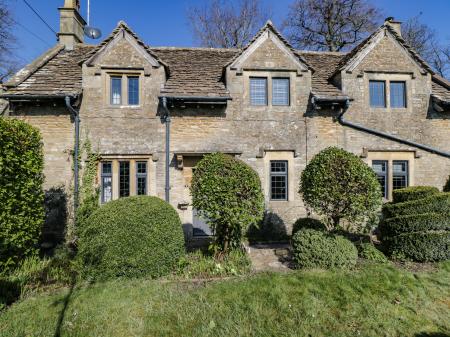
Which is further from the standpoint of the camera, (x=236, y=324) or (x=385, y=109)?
(x=385, y=109)


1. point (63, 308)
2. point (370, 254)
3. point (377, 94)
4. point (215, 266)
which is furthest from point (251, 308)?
point (377, 94)

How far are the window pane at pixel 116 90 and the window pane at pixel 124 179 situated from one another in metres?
2.53

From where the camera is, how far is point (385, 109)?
1184cm

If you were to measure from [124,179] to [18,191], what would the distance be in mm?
3976

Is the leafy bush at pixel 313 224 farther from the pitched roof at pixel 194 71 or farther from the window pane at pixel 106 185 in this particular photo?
the window pane at pixel 106 185

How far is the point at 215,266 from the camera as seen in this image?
280 inches

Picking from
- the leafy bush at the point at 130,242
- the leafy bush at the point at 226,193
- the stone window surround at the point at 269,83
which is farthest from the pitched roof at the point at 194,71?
the leafy bush at the point at 130,242

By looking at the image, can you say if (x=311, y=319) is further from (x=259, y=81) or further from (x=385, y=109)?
(x=385, y=109)

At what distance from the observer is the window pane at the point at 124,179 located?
10.9m

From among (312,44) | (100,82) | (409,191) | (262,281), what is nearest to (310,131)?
(409,191)

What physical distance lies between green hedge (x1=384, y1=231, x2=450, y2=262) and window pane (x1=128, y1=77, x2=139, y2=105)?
410 inches

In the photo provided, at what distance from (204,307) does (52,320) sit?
9.20ft

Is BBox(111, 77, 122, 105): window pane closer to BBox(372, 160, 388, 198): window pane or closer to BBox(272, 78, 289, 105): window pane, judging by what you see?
BBox(272, 78, 289, 105): window pane

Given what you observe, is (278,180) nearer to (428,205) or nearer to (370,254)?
(370,254)
